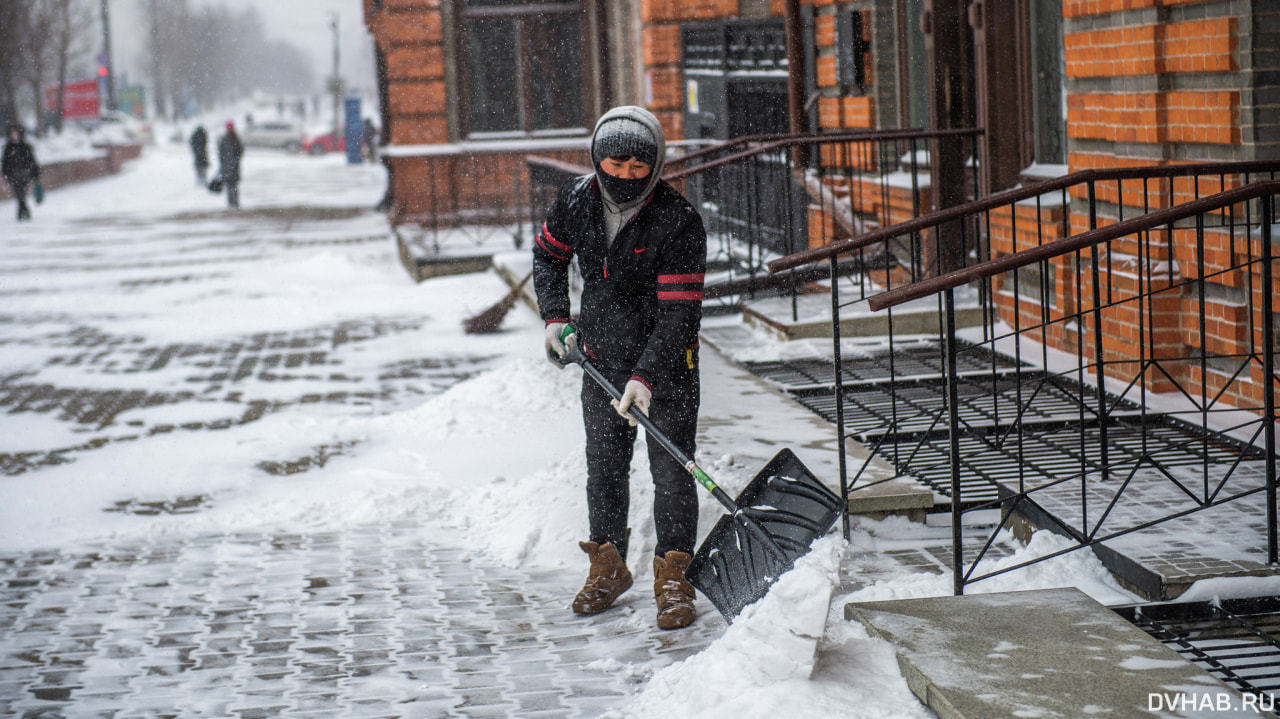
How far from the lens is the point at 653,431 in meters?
4.23

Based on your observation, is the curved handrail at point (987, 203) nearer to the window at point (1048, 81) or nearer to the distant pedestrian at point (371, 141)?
the window at point (1048, 81)

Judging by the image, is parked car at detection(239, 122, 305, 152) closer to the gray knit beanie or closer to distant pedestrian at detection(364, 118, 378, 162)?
distant pedestrian at detection(364, 118, 378, 162)

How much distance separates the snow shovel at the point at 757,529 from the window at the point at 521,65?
49.9 ft

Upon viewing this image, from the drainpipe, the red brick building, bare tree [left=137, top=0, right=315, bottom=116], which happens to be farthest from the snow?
bare tree [left=137, top=0, right=315, bottom=116]

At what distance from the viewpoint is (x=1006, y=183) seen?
896 cm

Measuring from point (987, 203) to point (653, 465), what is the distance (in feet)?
4.68

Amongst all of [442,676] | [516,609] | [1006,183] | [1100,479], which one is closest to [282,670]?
[442,676]

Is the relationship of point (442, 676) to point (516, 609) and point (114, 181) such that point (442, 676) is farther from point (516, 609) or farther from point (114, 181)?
point (114, 181)

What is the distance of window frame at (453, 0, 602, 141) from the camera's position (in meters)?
18.7

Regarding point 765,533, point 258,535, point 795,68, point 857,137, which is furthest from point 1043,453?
point 795,68

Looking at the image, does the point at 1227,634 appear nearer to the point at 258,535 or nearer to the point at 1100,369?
the point at 1100,369

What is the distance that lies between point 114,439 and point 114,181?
3526cm

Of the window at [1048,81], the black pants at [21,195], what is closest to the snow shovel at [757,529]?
the window at [1048,81]

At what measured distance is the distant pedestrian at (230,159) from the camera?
27000 millimetres
